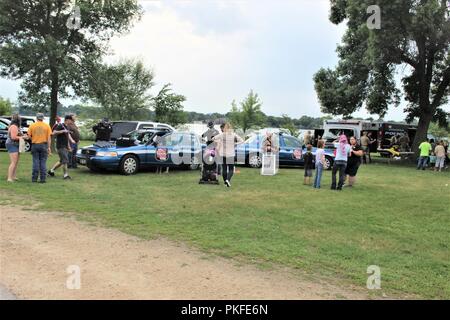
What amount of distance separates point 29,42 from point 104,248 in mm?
17636

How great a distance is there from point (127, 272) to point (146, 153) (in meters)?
9.86

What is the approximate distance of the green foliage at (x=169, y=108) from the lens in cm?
4097

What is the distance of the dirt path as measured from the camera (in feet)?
15.3

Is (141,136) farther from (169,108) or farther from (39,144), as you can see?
(169,108)

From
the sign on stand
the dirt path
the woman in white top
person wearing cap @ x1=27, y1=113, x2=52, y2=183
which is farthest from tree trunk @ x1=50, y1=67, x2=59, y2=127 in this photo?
the dirt path

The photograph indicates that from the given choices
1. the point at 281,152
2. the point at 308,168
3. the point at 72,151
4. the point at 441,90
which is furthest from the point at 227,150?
the point at 441,90

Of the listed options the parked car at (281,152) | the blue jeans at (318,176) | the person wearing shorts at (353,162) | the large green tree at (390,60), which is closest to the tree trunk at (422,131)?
the large green tree at (390,60)

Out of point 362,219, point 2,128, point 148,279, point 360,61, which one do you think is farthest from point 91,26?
point 148,279

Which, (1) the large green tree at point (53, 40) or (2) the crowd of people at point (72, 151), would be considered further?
(1) the large green tree at point (53, 40)

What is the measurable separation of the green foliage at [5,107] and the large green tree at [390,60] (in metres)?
33.0

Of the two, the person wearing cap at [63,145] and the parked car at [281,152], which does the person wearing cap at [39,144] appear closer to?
the person wearing cap at [63,145]

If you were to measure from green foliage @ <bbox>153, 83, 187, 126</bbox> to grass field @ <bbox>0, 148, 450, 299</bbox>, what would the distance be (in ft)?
89.8

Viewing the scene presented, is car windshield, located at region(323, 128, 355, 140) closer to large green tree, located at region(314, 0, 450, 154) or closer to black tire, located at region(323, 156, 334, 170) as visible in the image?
large green tree, located at region(314, 0, 450, 154)
